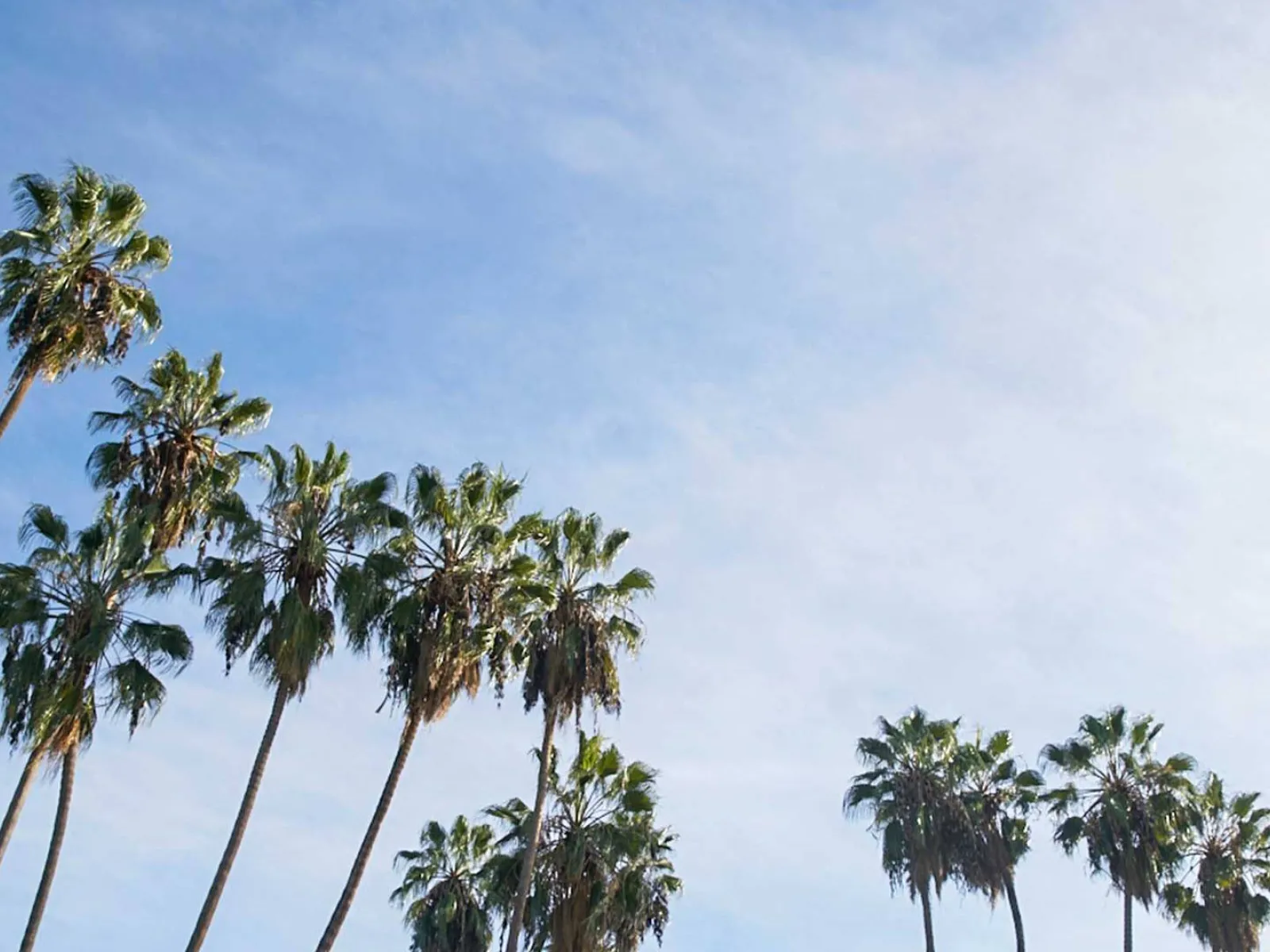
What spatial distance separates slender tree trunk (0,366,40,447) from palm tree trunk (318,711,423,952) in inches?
419

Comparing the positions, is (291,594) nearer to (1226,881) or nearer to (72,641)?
(72,641)

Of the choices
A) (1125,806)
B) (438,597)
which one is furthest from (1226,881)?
(438,597)

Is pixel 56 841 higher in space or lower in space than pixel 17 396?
lower

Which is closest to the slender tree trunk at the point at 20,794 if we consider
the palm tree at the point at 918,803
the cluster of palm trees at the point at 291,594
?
the cluster of palm trees at the point at 291,594

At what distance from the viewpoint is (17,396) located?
2872cm

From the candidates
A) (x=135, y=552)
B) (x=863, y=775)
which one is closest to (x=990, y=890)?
(x=863, y=775)

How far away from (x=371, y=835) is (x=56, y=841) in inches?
260

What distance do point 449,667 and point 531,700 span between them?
356 centimetres

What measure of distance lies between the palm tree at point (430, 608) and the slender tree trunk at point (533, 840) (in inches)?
116

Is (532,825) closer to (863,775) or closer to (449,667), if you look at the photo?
(449,667)

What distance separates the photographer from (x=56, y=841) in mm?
28203

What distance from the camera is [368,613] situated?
96.1ft

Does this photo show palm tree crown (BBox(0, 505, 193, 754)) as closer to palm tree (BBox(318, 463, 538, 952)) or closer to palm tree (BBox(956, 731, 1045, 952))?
palm tree (BBox(318, 463, 538, 952))

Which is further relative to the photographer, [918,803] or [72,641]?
[918,803]
